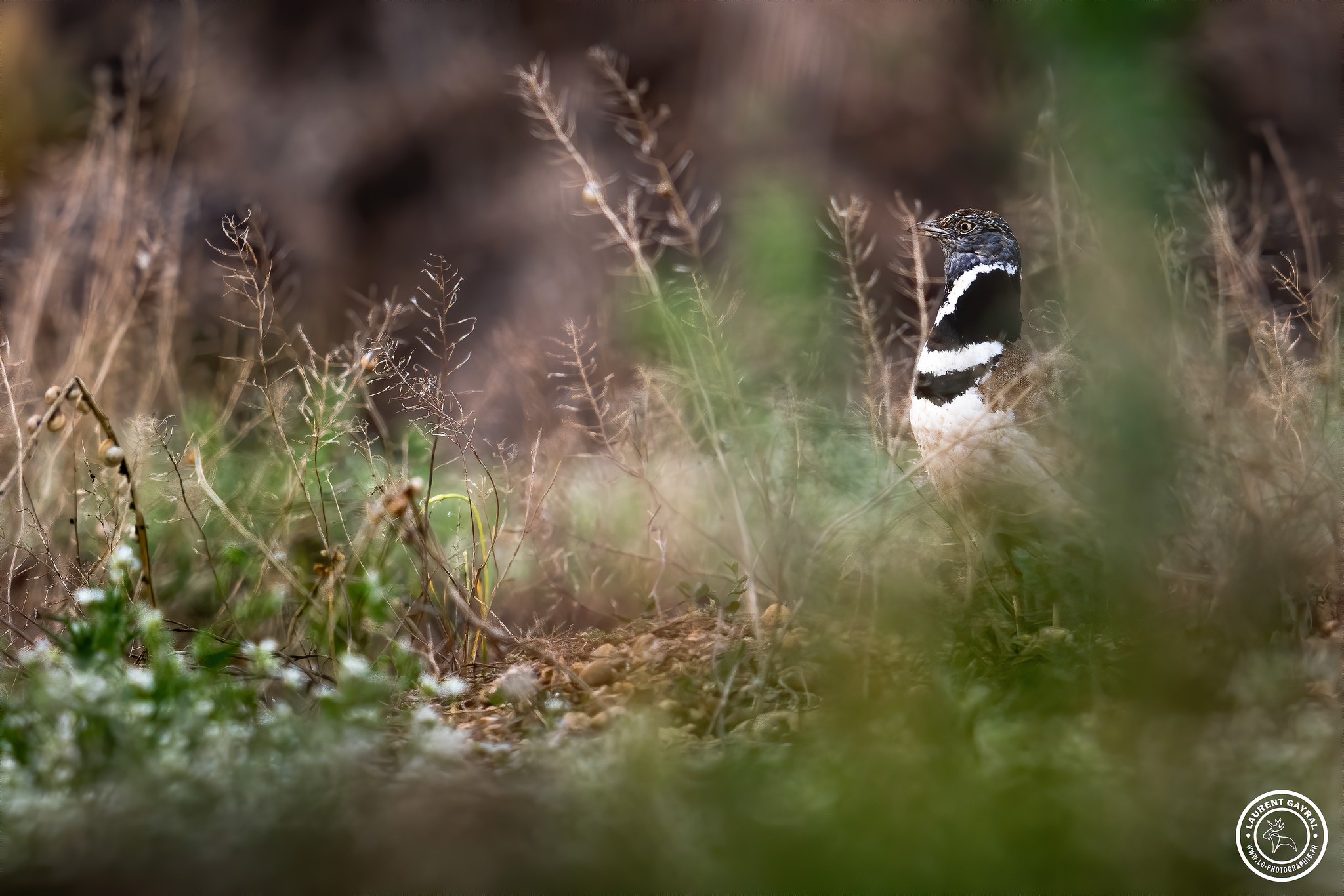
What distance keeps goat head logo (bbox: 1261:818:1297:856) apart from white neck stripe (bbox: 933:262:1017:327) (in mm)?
2307

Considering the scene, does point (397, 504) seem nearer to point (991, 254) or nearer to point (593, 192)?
point (593, 192)

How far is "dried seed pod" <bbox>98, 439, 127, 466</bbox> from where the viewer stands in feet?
7.59

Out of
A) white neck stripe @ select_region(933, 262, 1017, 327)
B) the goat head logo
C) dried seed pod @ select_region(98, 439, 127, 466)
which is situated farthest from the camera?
white neck stripe @ select_region(933, 262, 1017, 327)

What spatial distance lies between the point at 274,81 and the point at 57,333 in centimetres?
241

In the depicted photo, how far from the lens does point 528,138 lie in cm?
725

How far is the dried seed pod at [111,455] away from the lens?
7.59ft

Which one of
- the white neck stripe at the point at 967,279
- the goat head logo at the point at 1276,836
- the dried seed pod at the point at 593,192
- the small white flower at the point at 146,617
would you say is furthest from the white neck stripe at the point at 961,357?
the small white flower at the point at 146,617

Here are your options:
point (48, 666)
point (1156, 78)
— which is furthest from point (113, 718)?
point (1156, 78)

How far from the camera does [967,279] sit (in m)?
3.49

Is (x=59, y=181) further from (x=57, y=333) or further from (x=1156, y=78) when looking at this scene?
(x=1156, y=78)

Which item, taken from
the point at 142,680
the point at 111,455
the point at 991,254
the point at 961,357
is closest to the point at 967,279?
the point at 991,254

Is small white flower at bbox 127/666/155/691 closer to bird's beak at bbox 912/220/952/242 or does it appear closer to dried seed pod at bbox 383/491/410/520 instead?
dried seed pod at bbox 383/491/410/520

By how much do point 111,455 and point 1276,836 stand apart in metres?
2.30

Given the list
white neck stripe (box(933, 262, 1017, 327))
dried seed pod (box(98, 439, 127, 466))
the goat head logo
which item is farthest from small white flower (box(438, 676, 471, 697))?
white neck stripe (box(933, 262, 1017, 327))
